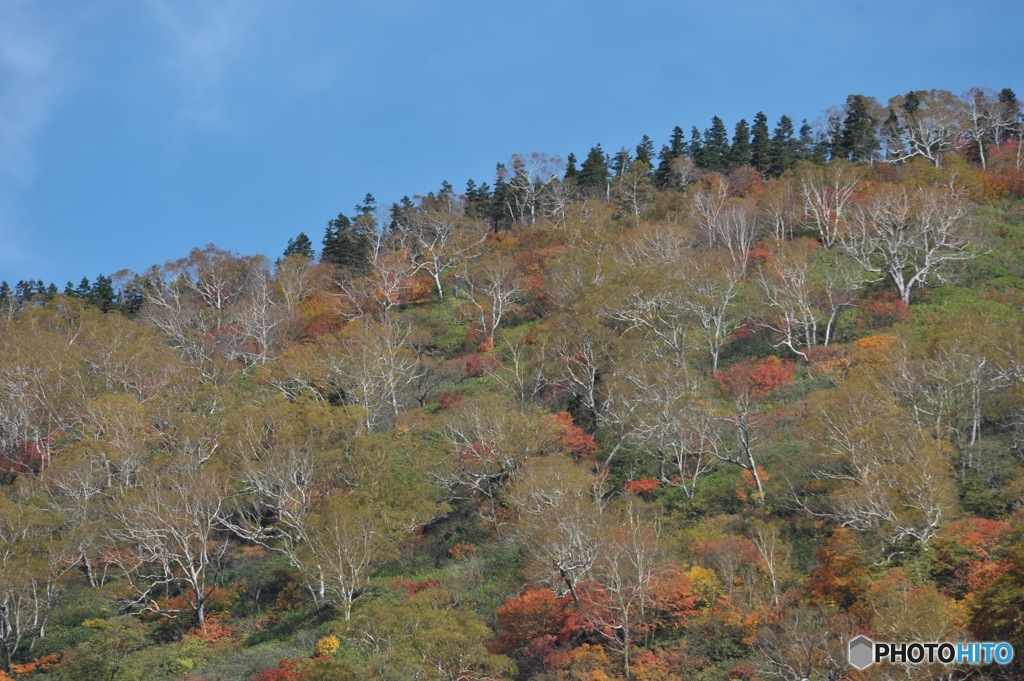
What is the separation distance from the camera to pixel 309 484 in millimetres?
41312

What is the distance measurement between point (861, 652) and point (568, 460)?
17104 mm

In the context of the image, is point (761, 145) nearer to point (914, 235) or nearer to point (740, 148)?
point (740, 148)

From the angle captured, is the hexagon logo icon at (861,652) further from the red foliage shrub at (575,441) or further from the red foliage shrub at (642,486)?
the red foliage shrub at (575,441)

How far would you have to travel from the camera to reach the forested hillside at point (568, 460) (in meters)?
30.2

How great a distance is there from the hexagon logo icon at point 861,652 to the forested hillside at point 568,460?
2.43 ft

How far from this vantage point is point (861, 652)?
79.9ft

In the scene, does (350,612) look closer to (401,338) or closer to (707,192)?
(401,338)

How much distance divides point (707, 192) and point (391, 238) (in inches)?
1179

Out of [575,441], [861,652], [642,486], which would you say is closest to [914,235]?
[575,441]

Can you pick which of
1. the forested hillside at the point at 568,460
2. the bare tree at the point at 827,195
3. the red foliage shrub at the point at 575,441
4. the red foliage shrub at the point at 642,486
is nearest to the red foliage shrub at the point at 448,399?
the forested hillside at the point at 568,460

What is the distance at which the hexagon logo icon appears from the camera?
79.2 ft

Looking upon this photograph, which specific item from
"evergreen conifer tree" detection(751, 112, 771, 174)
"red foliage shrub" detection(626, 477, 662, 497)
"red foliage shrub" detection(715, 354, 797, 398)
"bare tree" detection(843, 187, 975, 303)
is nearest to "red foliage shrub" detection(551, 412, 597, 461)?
"red foliage shrub" detection(626, 477, 662, 497)

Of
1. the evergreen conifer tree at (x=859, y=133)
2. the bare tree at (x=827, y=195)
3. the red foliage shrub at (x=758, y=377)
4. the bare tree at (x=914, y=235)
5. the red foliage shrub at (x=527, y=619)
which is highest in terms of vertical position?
the evergreen conifer tree at (x=859, y=133)

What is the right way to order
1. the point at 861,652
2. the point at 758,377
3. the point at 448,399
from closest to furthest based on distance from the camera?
the point at 861,652, the point at 758,377, the point at 448,399
